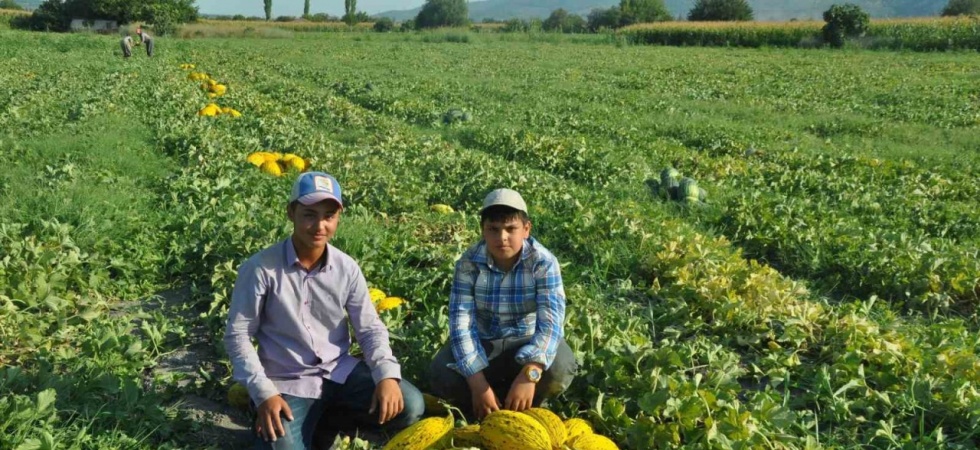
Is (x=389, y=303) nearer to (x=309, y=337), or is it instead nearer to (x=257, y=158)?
(x=309, y=337)

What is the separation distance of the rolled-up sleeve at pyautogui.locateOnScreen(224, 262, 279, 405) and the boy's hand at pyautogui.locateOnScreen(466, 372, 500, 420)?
0.86 m

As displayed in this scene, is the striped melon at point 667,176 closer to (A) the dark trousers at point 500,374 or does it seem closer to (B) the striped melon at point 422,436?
(A) the dark trousers at point 500,374

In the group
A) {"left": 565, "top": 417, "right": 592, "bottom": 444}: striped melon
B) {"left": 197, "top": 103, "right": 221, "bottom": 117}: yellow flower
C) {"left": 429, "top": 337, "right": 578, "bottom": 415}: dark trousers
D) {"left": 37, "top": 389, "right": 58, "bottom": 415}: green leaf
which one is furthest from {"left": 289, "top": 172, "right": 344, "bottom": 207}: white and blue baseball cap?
{"left": 197, "top": 103, "right": 221, "bottom": 117}: yellow flower

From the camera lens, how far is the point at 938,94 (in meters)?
16.2

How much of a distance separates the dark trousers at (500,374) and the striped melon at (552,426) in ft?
1.31

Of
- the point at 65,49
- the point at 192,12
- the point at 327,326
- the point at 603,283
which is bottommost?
the point at 603,283

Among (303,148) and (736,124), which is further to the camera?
(736,124)

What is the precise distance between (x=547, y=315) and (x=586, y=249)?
8.61 ft

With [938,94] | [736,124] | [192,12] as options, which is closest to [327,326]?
[736,124]

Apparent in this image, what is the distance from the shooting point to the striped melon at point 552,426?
2.73 metres

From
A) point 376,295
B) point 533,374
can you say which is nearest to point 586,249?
point 376,295

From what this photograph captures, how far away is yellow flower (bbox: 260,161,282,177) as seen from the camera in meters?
7.64

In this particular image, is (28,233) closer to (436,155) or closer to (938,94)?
(436,155)

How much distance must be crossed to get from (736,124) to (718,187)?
4.81m
